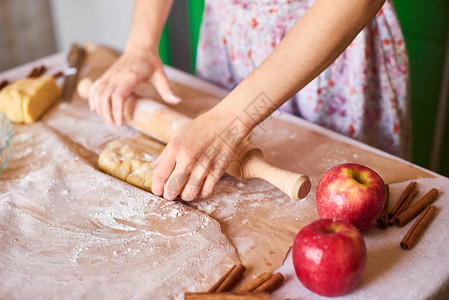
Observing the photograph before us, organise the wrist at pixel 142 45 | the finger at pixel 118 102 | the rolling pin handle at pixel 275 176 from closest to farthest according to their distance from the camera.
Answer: the rolling pin handle at pixel 275 176, the finger at pixel 118 102, the wrist at pixel 142 45

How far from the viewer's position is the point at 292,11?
1.35 metres

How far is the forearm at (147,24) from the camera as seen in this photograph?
1483 mm

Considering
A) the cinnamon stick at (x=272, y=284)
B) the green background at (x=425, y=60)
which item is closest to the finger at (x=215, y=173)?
the cinnamon stick at (x=272, y=284)

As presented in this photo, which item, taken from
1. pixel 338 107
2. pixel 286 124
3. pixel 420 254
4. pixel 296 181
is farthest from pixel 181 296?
pixel 338 107

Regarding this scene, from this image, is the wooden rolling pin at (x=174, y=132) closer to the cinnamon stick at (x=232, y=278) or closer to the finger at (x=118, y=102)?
the finger at (x=118, y=102)

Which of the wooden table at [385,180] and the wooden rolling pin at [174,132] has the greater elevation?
the wooden rolling pin at [174,132]

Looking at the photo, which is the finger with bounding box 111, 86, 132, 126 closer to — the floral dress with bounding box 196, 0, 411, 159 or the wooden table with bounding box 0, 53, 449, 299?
the wooden table with bounding box 0, 53, 449, 299

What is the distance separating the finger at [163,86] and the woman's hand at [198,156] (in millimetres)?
396

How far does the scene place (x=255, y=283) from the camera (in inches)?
33.0

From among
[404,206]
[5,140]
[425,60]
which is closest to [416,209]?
[404,206]

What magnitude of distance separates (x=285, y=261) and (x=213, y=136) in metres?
0.32

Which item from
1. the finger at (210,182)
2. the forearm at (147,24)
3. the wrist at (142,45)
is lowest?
the finger at (210,182)

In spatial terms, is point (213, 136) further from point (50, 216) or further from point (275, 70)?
point (50, 216)

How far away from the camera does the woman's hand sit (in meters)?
1.03
